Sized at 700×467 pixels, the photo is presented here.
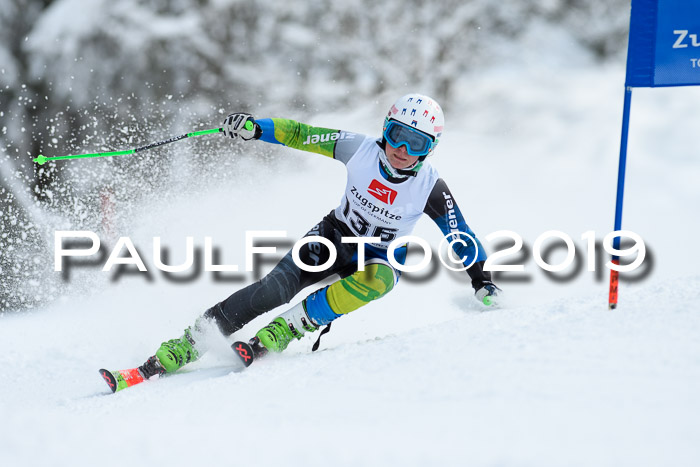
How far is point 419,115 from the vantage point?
3.51 metres

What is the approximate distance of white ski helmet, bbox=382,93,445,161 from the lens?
11.5 ft

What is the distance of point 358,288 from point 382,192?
538 millimetres

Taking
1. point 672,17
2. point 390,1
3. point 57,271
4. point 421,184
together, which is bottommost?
point 57,271

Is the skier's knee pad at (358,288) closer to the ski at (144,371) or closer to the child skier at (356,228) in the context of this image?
the child skier at (356,228)

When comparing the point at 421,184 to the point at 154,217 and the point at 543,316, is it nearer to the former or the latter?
the point at 543,316

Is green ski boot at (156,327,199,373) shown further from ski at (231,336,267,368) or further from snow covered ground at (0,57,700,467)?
ski at (231,336,267,368)

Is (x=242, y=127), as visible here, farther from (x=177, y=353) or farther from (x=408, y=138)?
(x=177, y=353)

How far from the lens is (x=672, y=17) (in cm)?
308

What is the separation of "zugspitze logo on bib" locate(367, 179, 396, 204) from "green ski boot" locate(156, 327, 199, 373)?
1237 mm

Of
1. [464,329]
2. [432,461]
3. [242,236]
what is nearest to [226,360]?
[464,329]

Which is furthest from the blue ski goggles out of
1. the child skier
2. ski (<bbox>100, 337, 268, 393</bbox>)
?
ski (<bbox>100, 337, 268, 393</bbox>)

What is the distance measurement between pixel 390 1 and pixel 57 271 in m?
8.63

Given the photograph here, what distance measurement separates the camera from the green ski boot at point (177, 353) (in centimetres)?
359

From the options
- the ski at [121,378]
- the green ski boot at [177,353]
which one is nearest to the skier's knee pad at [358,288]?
the green ski boot at [177,353]
